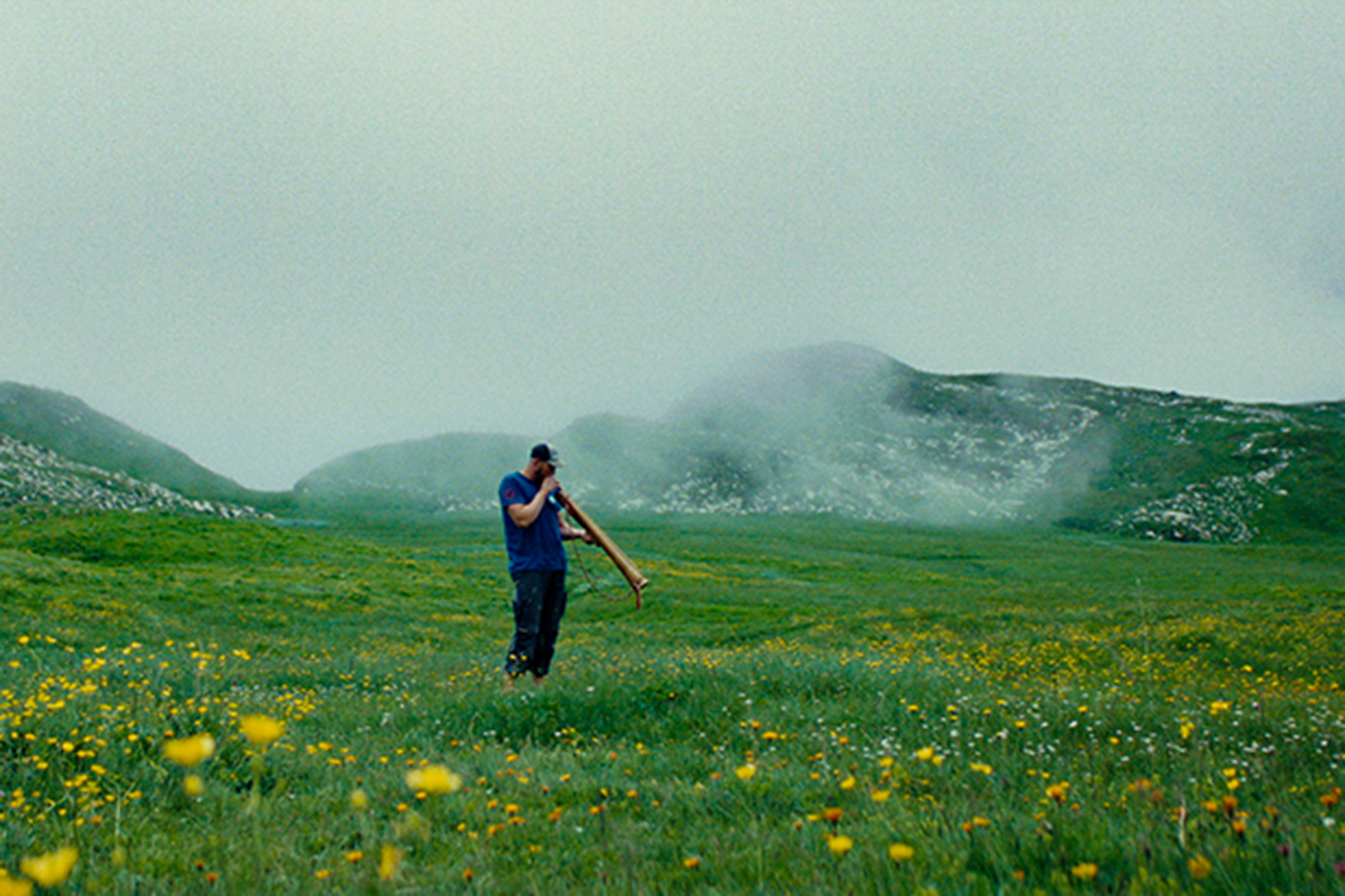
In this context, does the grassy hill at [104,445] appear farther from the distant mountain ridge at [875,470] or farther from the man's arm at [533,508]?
the man's arm at [533,508]

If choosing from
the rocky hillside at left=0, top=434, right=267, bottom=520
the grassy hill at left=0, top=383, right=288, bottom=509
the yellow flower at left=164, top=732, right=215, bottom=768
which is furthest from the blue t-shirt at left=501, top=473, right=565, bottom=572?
the grassy hill at left=0, top=383, right=288, bottom=509

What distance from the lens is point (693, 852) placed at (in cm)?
357

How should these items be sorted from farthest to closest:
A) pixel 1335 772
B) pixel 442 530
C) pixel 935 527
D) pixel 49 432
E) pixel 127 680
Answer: pixel 49 432, pixel 935 527, pixel 442 530, pixel 127 680, pixel 1335 772

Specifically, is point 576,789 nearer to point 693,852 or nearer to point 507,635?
point 693,852

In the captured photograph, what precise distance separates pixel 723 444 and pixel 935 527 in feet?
246

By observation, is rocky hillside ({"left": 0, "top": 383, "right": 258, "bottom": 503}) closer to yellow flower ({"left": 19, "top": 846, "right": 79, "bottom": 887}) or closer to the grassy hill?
the grassy hill

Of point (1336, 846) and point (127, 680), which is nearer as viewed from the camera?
point (1336, 846)

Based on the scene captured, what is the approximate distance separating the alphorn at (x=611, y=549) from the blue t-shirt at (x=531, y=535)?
35cm

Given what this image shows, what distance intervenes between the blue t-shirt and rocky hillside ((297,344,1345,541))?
132115 millimetres

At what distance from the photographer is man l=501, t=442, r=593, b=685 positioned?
954 cm

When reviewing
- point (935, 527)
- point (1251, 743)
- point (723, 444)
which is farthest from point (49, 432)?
point (1251, 743)

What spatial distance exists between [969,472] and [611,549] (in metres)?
175

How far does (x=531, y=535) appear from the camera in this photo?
383 inches

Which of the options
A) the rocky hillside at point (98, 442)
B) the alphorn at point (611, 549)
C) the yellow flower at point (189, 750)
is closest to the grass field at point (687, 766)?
the yellow flower at point (189, 750)
